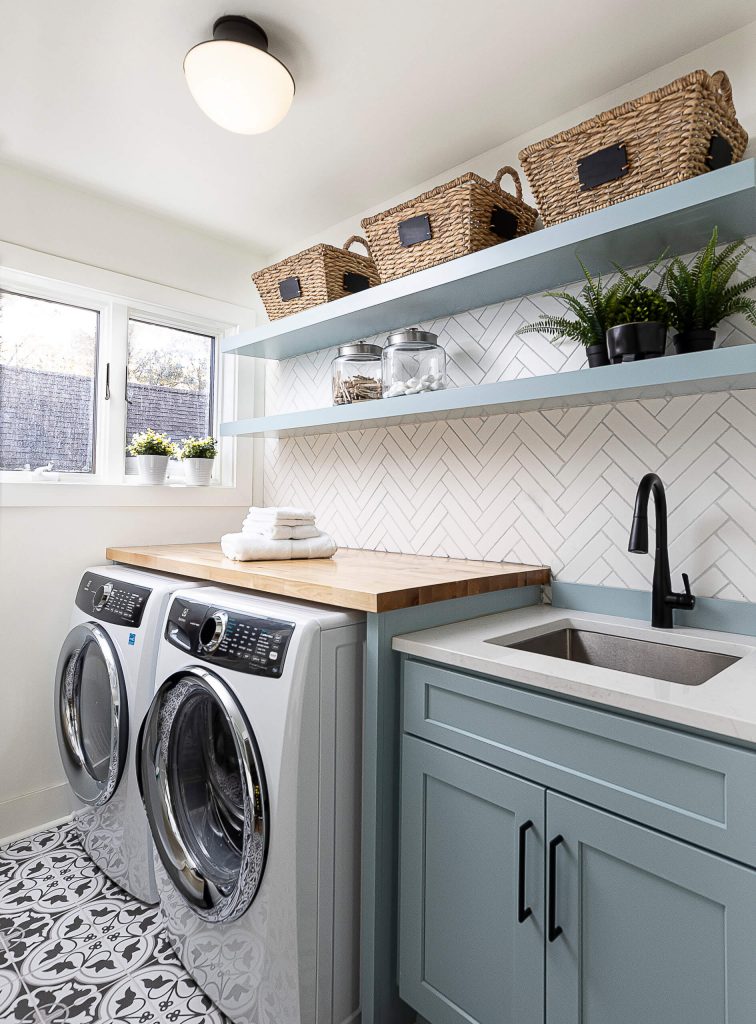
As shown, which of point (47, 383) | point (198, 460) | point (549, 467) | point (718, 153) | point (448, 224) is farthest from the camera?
point (198, 460)

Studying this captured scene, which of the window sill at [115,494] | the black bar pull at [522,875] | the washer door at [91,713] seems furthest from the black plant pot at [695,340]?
the window sill at [115,494]

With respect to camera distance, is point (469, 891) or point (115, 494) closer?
point (469, 891)

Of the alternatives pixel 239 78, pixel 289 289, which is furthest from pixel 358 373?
pixel 239 78

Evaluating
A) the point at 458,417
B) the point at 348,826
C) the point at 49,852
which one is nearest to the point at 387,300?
the point at 458,417

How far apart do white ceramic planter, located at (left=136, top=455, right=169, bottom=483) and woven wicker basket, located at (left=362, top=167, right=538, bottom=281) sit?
129cm

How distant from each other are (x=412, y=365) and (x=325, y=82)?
87cm

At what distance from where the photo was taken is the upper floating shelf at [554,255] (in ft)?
4.46

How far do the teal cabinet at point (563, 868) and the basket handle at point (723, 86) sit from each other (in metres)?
1.44

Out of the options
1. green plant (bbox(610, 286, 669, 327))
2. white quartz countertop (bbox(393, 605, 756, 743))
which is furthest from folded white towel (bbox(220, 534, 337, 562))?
green plant (bbox(610, 286, 669, 327))

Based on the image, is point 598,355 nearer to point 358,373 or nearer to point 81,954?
point 358,373

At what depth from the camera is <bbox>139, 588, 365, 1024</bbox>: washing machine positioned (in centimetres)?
135

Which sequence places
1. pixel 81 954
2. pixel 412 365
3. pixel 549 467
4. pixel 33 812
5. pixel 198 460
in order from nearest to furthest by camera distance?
pixel 81 954
pixel 549 467
pixel 412 365
pixel 33 812
pixel 198 460

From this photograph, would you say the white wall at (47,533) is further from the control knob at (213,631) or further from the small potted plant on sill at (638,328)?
the small potted plant on sill at (638,328)

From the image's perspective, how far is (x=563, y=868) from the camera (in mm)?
1144
